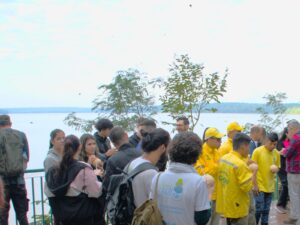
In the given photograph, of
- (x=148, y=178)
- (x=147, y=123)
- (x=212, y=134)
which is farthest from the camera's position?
(x=212, y=134)

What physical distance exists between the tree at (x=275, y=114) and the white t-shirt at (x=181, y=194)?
954 centimetres

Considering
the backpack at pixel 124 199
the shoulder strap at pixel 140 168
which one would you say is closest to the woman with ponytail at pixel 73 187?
the backpack at pixel 124 199

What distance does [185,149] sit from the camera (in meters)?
3.61

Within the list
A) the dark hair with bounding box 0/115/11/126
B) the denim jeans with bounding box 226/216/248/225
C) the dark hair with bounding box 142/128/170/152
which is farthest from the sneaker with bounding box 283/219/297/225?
the dark hair with bounding box 0/115/11/126

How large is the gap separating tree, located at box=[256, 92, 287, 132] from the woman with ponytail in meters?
9.04

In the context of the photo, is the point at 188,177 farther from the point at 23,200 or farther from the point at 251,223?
the point at 23,200

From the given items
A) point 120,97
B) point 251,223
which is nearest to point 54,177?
point 251,223

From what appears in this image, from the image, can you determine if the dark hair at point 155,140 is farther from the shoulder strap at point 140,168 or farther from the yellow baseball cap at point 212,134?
the yellow baseball cap at point 212,134

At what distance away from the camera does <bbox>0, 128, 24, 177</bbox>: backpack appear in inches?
233

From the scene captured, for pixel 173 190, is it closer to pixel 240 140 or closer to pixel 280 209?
pixel 240 140

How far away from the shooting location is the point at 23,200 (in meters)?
6.21

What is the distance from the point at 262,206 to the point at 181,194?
361 centimetres

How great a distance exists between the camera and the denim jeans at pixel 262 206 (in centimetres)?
664

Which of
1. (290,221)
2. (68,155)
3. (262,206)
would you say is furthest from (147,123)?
(290,221)
